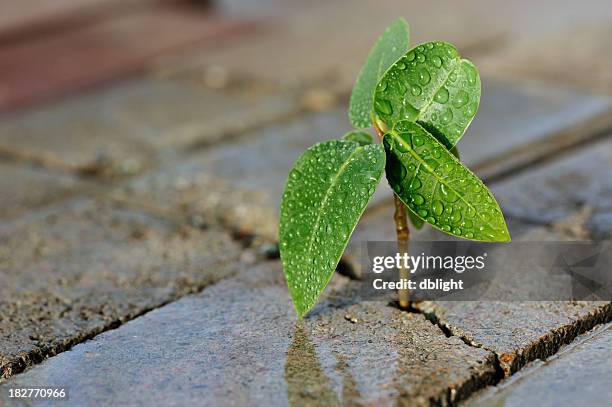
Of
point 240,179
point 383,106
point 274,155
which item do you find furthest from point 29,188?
point 383,106

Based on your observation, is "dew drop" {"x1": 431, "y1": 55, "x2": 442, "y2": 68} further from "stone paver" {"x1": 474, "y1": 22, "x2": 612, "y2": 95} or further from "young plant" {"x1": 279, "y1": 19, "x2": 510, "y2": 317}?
"stone paver" {"x1": 474, "y1": 22, "x2": 612, "y2": 95}

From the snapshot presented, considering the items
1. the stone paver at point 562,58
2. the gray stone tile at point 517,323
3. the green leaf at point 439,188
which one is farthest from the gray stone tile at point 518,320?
the stone paver at point 562,58

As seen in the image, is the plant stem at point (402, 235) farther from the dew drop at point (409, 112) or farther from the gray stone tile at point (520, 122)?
the gray stone tile at point (520, 122)

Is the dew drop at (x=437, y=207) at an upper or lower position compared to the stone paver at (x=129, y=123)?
lower

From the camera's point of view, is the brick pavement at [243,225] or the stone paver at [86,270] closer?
the brick pavement at [243,225]

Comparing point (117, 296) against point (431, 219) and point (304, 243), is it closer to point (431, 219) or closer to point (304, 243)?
point (304, 243)
